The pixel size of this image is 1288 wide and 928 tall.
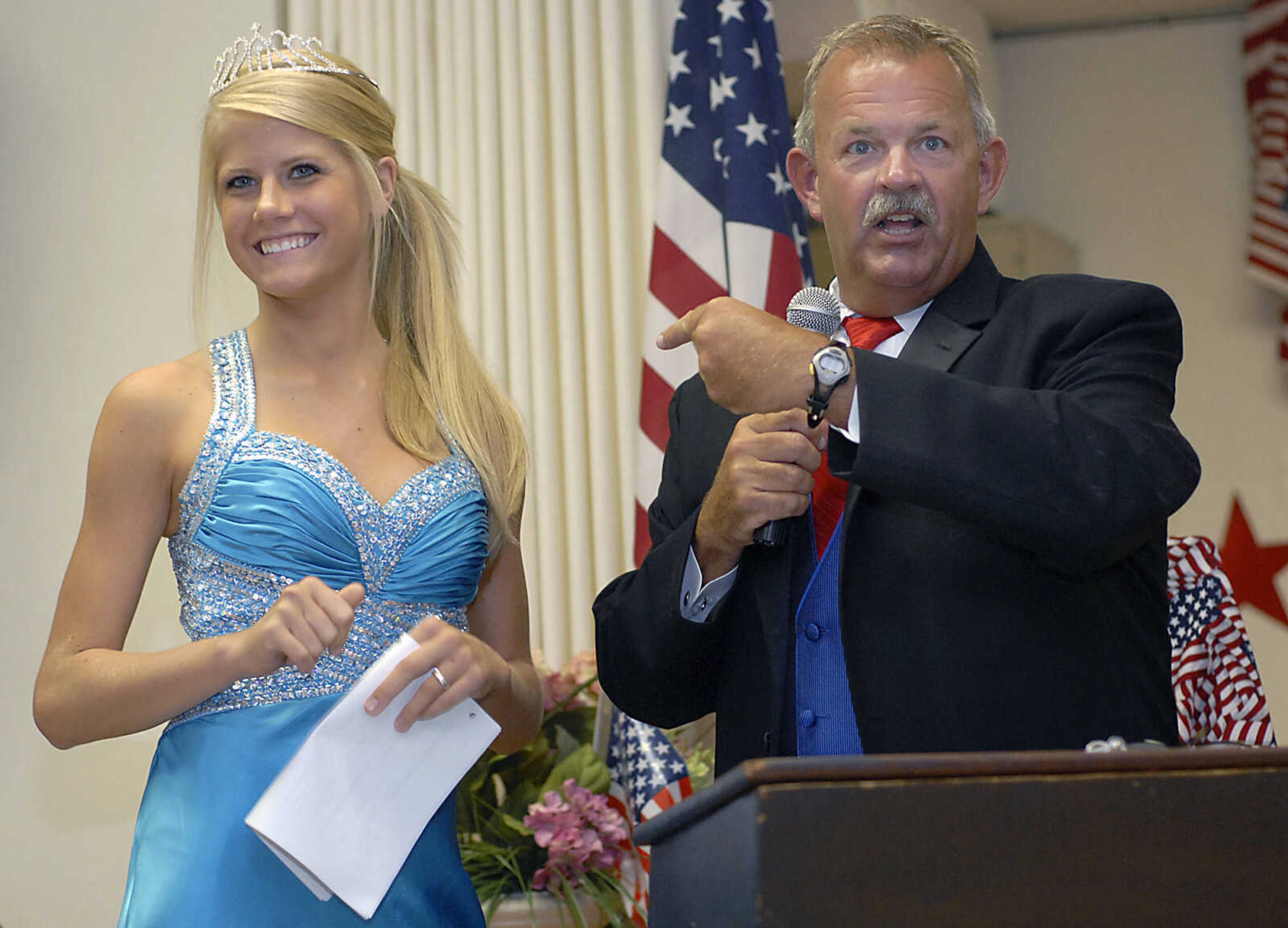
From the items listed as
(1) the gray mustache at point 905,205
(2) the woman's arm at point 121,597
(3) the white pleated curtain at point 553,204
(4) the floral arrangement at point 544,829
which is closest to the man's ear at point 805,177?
(1) the gray mustache at point 905,205

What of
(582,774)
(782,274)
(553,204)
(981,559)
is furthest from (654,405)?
(981,559)

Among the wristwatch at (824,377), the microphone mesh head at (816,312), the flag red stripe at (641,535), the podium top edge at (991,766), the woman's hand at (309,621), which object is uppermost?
the microphone mesh head at (816,312)

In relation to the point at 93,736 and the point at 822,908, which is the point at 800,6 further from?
the point at 822,908

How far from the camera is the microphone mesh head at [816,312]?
5.53 ft

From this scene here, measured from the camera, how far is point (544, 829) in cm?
265

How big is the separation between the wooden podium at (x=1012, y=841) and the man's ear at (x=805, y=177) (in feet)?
3.81

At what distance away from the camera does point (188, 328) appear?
3.97 metres

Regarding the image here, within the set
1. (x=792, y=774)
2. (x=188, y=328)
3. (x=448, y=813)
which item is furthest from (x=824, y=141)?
(x=188, y=328)

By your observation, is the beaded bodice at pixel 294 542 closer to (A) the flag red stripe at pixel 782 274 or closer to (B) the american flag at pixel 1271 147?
(A) the flag red stripe at pixel 782 274

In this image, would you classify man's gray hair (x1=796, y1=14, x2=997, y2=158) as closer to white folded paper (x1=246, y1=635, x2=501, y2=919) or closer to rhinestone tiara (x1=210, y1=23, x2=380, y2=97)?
rhinestone tiara (x1=210, y1=23, x2=380, y2=97)

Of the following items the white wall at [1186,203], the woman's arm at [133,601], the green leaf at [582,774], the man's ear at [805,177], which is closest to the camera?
the woman's arm at [133,601]

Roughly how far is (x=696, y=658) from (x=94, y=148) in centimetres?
299

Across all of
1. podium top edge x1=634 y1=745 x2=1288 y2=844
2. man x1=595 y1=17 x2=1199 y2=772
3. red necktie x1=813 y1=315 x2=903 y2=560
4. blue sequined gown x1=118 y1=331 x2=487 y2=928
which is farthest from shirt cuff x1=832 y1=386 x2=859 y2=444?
blue sequined gown x1=118 y1=331 x2=487 y2=928

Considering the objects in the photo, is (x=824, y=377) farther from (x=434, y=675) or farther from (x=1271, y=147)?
(x=1271, y=147)
